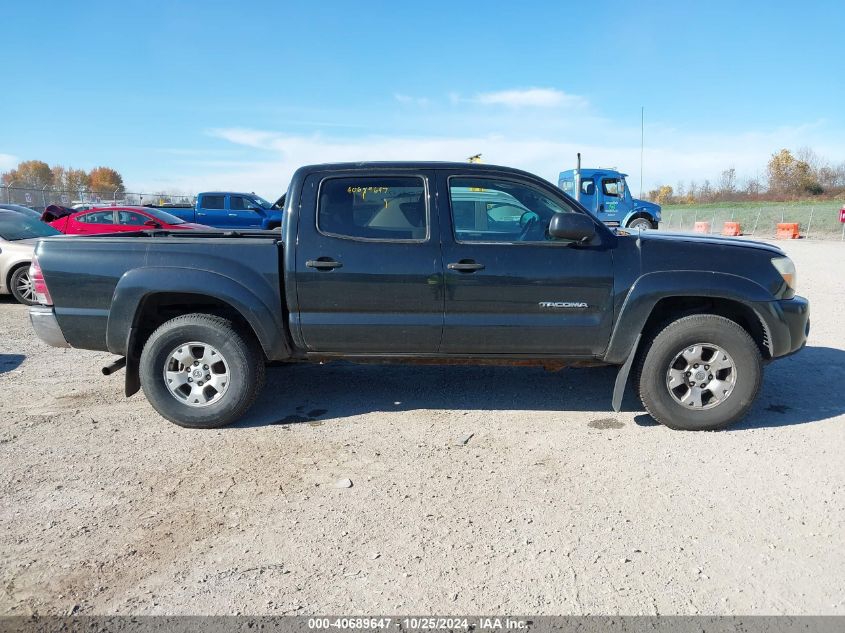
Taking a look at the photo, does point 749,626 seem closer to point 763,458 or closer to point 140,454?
point 763,458

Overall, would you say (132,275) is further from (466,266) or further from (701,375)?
(701,375)

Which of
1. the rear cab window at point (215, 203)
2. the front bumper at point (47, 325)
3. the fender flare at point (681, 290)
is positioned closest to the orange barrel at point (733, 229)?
the rear cab window at point (215, 203)

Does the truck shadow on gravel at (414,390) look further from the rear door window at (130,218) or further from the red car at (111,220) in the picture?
the rear door window at (130,218)

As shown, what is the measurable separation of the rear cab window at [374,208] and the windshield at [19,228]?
756 cm

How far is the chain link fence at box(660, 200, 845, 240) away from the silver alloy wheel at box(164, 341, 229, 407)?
28143 millimetres

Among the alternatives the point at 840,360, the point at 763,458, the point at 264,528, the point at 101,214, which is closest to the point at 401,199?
the point at 264,528

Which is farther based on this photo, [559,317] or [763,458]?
[559,317]

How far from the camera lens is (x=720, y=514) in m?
3.11

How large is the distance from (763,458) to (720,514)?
892 millimetres

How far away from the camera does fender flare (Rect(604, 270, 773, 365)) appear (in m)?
4.07

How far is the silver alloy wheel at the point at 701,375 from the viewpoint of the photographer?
163 inches

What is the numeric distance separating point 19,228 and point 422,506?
9491 mm

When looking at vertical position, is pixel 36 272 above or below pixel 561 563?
above

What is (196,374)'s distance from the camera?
4289 mm
